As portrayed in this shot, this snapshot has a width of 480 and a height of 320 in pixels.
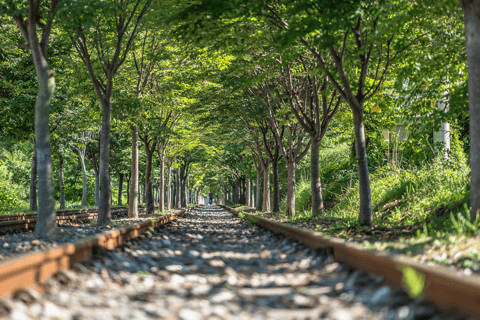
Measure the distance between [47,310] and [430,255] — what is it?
392cm

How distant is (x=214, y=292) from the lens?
3.45 metres

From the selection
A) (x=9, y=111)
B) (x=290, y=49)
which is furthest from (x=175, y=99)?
(x=290, y=49)

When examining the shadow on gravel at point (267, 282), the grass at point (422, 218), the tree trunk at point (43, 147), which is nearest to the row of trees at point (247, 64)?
the tree trunk at point (43, 147)

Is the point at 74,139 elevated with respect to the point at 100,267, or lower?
elevated

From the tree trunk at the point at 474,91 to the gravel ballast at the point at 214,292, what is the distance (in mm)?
2398

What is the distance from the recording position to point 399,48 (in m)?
8.27

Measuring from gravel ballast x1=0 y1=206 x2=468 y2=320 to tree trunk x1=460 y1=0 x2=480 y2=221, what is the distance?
94.4 inches

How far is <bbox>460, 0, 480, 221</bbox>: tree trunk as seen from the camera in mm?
5453

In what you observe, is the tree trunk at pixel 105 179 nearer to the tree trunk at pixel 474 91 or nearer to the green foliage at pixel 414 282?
the tree trunk at pixel 474 91

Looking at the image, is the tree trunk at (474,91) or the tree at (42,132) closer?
the tree trunk at (474,91)

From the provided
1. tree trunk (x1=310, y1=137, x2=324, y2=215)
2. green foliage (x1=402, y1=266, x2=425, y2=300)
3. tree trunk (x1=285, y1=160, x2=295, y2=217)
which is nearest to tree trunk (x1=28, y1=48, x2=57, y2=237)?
green foliage (x1=402, y1=266, x2=425, y2=300)

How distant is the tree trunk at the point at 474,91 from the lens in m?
5.45

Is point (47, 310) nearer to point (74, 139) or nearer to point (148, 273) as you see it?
point (148, 273)

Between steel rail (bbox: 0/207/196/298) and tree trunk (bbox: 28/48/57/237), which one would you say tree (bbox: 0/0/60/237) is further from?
steel rail (bbox: 0/207/196/298)
